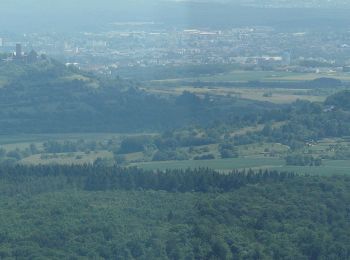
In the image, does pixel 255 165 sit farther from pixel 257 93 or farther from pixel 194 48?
pixel 194 48

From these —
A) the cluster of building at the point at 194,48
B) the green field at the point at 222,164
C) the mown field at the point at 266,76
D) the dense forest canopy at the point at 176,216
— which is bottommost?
the cluster of building at the point at 194,48

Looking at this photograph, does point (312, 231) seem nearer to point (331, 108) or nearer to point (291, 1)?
point (331, 108)

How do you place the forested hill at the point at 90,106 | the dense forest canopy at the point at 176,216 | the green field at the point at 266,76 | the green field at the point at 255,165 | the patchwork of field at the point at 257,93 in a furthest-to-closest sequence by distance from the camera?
1. the green field at the point at 266,76
2. the patchwork of field at the point at 257,93
3. the forested hill at the point at 90,106
4. the green field at the point at 255,165
5. the dense forest canopy at the point at 176,216

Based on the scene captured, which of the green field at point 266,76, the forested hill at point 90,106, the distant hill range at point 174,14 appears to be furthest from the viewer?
the distant hill range at point 174,14

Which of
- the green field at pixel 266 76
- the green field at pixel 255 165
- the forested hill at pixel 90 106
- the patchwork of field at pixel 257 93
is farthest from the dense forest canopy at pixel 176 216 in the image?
the green field at pixel 266 76

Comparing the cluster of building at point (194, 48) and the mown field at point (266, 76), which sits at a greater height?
the mown field at point (266, 76)

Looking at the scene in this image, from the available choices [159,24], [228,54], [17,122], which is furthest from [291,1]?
[17,122]

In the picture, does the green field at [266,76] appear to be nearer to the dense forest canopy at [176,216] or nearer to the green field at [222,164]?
the green field at [222,164]

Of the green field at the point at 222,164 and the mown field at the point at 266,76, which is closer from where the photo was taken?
the green field at the point at 222,164

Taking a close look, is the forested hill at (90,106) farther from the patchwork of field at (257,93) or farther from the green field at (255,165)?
the green field at (255,165)
